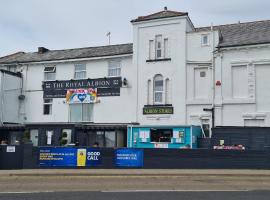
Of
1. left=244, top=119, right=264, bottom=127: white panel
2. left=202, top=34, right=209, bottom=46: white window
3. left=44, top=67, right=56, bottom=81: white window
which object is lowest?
left=244, top=119, right=264, bottom=127: white panel

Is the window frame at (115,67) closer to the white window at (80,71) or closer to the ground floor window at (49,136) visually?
the white window at (80,71)

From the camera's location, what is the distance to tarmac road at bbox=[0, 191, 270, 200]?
39.6 ft

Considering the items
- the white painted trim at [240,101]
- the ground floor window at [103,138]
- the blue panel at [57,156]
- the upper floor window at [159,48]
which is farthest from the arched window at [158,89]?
the blue panel at [57,156]

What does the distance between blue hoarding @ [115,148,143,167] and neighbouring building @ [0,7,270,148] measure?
6.98m

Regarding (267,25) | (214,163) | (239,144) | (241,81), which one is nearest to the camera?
(214,163)

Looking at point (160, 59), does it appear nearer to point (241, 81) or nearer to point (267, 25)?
point (241, 81)

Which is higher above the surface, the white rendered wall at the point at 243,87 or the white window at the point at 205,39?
the white window at the point at 205,39

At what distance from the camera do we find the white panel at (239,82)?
30062 millimetres

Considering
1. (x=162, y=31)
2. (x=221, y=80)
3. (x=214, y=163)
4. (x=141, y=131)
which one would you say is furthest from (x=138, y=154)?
(x=162, y=31)

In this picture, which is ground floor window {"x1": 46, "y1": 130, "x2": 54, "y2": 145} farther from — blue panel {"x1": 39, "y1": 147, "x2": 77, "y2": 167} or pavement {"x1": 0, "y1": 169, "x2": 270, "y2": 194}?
pavement {"x1": 0, "y1": 169, "x2": 270, "y2": 194}

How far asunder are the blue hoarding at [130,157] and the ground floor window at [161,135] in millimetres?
7513

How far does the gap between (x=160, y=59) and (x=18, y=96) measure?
12801mm

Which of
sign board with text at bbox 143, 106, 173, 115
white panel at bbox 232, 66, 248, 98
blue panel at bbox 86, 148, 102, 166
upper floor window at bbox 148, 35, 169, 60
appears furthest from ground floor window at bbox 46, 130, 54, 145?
white panel at bbox 232, 66, 248, 98

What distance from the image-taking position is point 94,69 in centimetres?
3500
